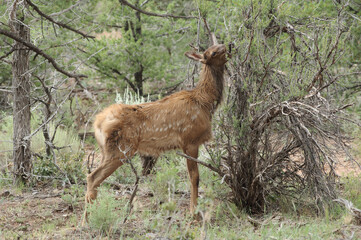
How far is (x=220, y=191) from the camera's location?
7.12m

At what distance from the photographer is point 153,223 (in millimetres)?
5977

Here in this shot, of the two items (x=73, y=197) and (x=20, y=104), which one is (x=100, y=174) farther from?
(x=20, y=104)

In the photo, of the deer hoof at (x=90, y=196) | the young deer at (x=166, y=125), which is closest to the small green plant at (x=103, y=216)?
the deer hoof at (x=90, y=196)

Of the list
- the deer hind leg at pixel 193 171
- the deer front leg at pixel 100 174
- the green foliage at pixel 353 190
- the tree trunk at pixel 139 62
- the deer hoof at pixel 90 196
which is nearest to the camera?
the deer hoof at pixel 90 196

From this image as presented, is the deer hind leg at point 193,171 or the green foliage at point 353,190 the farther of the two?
the green foliage at point 353,190

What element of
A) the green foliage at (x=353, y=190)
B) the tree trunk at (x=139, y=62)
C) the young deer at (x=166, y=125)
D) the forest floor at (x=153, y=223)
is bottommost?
the forest floor at (x=153, y=223)

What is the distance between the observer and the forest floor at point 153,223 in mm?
5465

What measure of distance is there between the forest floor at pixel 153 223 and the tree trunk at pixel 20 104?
623mm

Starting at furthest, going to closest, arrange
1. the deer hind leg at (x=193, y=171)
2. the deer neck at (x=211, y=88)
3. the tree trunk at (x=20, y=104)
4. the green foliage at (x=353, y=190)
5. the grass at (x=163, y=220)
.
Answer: the tree trunk at (x=20, y=104), the green foliage at (x=353, y=190), the deer neck at (x=211, y=88), the deer hind leg at (x=193, y=171), the grass at (x=163, y=220)

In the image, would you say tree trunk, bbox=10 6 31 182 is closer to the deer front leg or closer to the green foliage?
the deer front leg

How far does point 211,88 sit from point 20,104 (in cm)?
355

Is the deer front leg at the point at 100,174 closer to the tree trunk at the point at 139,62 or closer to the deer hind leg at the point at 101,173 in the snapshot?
the deer hind leg at the point at 101,173

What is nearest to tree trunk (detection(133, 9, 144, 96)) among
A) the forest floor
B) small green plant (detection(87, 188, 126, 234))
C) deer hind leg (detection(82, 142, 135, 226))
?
the forest floor

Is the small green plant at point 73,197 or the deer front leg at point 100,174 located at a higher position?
the deer front leg at point 100,174
